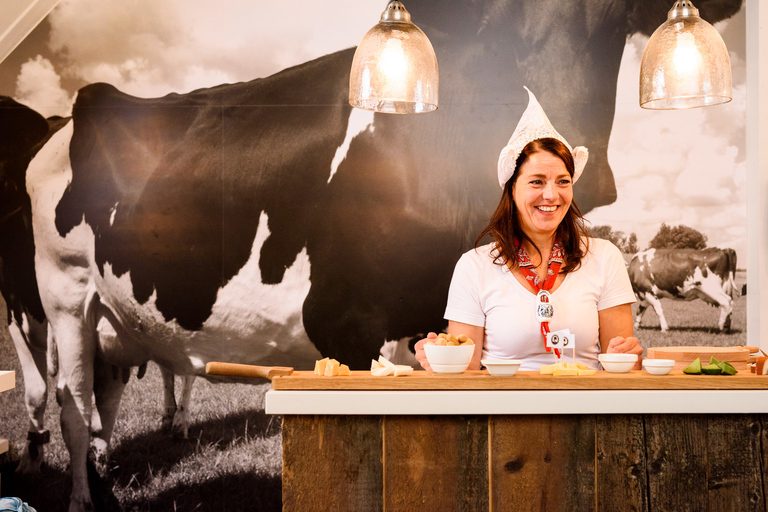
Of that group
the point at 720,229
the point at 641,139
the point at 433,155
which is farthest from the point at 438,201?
the point at 720,229

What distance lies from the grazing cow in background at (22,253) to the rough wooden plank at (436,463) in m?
2.26

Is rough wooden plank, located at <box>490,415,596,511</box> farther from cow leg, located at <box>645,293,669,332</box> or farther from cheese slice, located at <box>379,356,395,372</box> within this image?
cow leg, located at <box>645,293,669,332</box>

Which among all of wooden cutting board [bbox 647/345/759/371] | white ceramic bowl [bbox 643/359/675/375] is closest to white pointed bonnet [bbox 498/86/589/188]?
wooden cutting board [bbox 647/345/759/371]

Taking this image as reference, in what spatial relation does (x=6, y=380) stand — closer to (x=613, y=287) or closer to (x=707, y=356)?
(x=613, y=287)

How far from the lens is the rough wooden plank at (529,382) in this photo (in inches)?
54.7

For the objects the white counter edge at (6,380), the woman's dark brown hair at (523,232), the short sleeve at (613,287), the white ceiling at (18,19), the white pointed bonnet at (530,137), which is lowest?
the white counter edge at (6,380)

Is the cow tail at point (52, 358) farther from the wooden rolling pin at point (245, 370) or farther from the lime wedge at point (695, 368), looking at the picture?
the lime wedge at point (695, 368)

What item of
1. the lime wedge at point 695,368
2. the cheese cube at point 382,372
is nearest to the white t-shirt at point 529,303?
the lime wedge at point 695,368

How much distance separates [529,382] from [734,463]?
1.52 feet

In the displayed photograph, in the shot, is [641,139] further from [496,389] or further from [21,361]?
[21,361]

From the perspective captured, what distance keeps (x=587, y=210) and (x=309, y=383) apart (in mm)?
1938

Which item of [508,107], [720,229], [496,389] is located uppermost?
[508,107]

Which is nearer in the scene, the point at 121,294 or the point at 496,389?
the point at 496,389

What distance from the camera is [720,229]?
2.91 meters
